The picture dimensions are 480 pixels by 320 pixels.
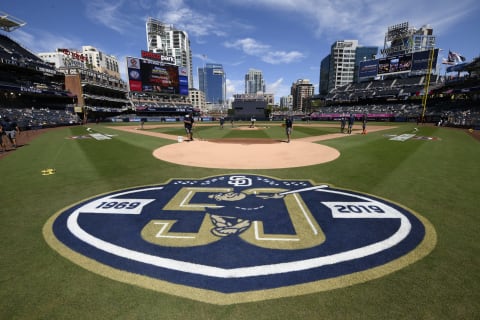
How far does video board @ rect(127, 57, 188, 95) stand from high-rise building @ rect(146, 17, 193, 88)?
9638 centimetres

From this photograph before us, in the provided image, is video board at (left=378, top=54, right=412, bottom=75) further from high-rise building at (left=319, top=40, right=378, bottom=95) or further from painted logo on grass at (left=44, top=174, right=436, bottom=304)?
painted logo on grass at (left=44, top=174, right=436, bottom=304)

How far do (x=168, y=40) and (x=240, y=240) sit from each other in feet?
649

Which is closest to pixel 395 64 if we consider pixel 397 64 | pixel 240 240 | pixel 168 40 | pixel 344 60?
pixel 397 64

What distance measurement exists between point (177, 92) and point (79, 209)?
75244 mm

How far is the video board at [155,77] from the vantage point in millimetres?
64188

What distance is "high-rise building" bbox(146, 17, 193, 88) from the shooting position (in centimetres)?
16050

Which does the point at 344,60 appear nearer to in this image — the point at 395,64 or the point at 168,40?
the point at 395,64

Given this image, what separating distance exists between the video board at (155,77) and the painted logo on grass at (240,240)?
69517 mm

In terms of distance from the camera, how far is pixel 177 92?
244 feet

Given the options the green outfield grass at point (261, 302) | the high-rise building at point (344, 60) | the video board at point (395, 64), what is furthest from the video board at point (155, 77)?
the high-rise building at point (344, 60)

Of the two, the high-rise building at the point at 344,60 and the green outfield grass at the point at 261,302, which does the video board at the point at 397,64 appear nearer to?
the high-rise building at the point at 344,60

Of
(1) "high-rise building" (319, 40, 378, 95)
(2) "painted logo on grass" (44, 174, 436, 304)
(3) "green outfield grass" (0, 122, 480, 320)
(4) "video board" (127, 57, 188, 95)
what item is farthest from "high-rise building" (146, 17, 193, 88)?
(2) "painted logo on grass" (44, 174, 436, 304)

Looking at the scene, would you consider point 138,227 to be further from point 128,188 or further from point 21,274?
point 128,188

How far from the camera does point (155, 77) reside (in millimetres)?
68688
